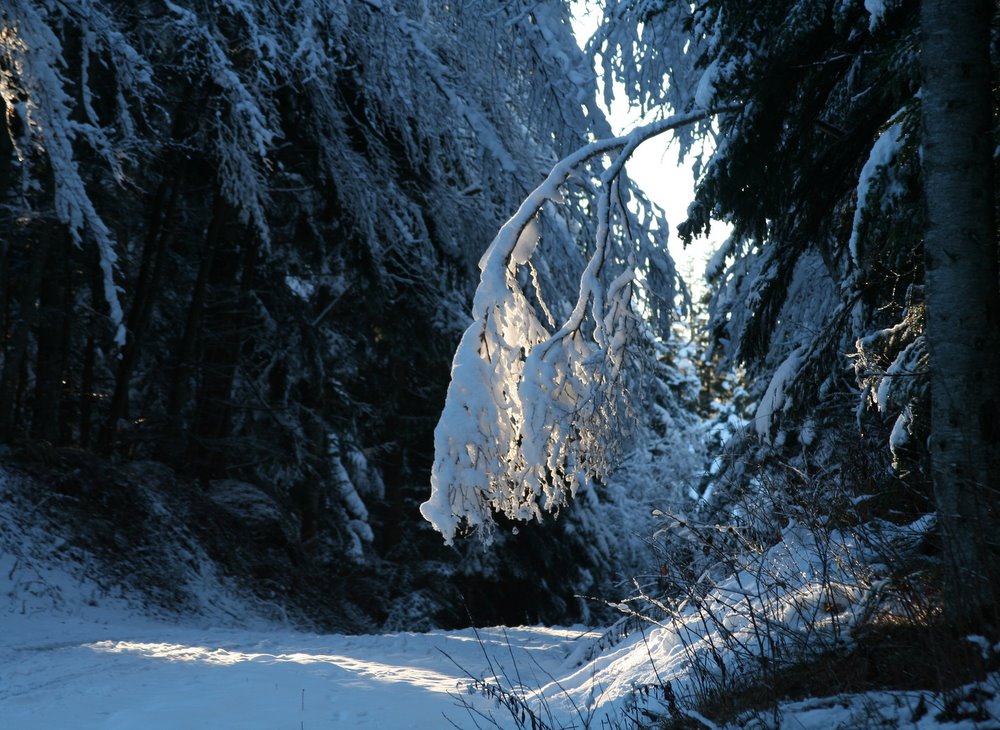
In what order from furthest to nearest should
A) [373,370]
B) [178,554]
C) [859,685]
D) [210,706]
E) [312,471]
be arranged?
[373,370]
[312,471]
[178,554]
[210,706]
[859,685]

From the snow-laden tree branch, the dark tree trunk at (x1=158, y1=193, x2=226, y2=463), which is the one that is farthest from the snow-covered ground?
the dark tree trunk at (x1=158, y1=193, x2=226, y2=463)

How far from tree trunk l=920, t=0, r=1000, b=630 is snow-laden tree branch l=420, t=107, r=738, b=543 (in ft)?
6.01

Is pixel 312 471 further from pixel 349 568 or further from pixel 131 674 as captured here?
pixel 131 674

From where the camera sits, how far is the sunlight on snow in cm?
670

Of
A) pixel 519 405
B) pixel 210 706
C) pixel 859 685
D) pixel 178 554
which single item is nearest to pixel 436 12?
pixel 519 405

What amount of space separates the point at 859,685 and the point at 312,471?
466 inches

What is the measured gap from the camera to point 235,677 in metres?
6.29

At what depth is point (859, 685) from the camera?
12.8 ft

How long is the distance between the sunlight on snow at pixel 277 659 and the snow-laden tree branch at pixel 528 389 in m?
1.24

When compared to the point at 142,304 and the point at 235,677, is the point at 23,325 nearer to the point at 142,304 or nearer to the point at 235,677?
the point at 142,304

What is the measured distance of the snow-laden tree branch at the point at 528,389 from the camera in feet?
19.0

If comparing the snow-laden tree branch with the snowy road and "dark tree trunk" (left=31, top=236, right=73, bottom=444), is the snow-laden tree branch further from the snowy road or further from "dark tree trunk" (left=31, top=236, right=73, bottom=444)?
"dark tree trunk" (left=31, top=236, right=73, bottom=444)

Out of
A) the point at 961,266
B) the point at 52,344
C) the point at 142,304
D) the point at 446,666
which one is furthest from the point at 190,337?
the point at 961,266

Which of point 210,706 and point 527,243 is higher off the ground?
point 527,243
